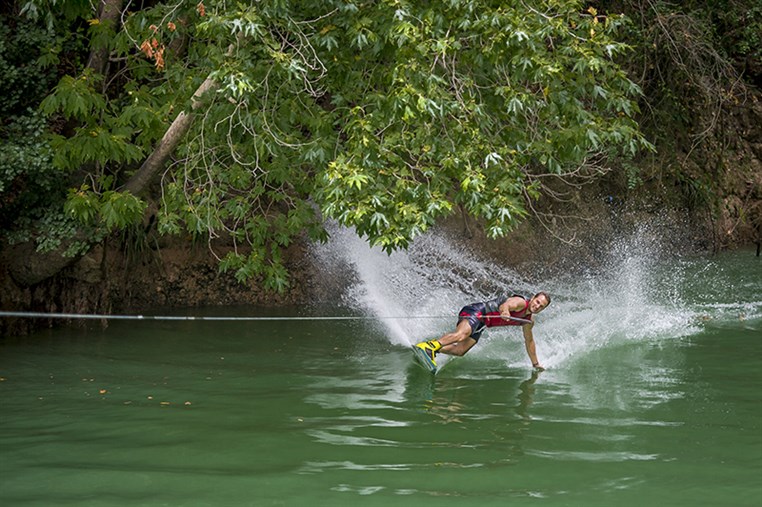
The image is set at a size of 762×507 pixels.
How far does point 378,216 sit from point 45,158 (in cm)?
502

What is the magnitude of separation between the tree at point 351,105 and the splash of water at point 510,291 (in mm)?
3067

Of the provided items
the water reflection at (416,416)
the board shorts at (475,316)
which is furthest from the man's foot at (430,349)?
the board shorts at (475,316)

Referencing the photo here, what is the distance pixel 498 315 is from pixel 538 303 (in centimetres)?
48

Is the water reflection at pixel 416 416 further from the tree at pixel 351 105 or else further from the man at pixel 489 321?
the tree at pixel 351 105

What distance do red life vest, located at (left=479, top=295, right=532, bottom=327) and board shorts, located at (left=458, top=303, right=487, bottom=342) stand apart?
0.12ft

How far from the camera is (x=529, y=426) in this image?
9.21 metres

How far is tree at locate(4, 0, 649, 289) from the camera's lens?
968cm

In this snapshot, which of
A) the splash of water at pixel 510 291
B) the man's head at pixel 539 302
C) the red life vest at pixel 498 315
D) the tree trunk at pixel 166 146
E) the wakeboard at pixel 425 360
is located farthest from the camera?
the splash of water at pixel 510 291

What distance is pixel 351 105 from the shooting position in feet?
38.8

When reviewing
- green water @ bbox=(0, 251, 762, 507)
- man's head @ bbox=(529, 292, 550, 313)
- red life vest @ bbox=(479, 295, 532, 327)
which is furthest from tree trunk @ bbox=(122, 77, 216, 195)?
man's head @ bbox=(529, 292, 550, 313)

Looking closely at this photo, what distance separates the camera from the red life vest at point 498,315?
12.3 m

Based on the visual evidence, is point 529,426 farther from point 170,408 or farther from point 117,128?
point 117,128

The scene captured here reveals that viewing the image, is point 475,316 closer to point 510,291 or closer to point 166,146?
point 166,146

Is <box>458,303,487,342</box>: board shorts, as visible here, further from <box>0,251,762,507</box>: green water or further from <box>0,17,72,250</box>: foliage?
<box>0,17,72,250</box>: foliage
